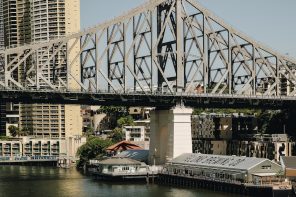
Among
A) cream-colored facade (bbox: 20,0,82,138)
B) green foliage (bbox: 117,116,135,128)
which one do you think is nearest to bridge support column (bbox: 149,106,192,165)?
green foliage (bbox: 117,116,135,128)

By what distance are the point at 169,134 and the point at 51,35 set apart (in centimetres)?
8038

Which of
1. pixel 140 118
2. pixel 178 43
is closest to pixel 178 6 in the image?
pixel 178 43

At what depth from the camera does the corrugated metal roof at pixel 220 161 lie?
274 ft

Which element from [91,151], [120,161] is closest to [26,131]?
[91,151]

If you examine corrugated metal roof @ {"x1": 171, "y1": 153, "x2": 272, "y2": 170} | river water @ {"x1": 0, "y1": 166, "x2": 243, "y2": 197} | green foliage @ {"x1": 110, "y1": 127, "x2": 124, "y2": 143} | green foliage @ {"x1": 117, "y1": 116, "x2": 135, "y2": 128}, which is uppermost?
green foliage @ {"x1": 117, "y1": 116, "x2": 135, "y2": 128}

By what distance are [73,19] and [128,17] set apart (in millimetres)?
75892

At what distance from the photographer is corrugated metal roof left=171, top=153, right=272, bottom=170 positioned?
83.5 meters

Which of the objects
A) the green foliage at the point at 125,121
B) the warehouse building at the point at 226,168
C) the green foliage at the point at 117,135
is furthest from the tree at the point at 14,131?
the warehouse building at the point at 226,168

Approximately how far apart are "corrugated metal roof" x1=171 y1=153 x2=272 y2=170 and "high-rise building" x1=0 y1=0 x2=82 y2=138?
75004mm

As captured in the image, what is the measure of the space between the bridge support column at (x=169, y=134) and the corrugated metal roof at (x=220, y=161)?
6.29 ft

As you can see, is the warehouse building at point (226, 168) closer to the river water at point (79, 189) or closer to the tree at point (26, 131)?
the river water at point (79, 189)

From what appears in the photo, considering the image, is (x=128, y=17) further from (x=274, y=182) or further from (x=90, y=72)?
(x=274, y=182)

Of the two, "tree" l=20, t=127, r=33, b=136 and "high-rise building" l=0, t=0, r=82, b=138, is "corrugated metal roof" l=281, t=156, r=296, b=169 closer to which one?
"high-rise building" l=0, t=0, r=82, b=138

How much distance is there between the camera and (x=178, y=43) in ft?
336
